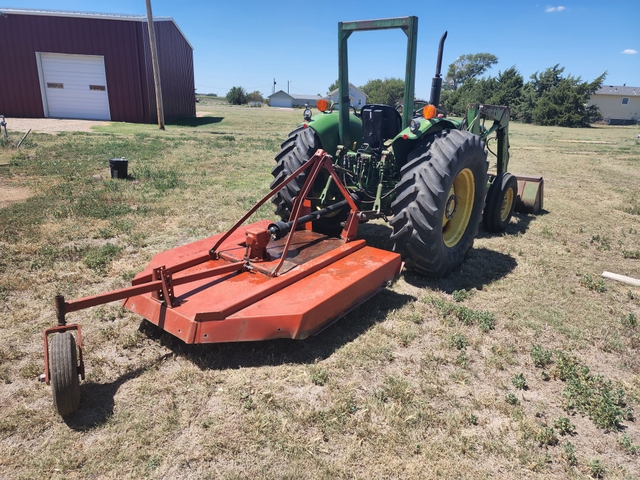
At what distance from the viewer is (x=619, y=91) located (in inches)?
2163

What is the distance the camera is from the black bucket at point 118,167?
8.42 metres

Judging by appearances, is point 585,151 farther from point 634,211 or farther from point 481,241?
point 481,241

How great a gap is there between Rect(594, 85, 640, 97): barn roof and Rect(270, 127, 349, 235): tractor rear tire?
60854 mm

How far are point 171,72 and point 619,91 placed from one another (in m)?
56.1

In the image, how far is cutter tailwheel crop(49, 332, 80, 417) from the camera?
2.40 metres

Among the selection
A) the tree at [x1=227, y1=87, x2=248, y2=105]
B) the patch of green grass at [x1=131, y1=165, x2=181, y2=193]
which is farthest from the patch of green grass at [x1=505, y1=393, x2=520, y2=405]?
the tree at [x1=227, y1=87, x2=248, y2=105]

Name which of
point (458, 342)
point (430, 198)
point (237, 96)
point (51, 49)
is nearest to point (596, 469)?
point (458, 342)

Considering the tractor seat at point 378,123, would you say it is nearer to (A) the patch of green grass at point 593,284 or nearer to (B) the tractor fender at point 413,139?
(B) the tractor fender at point 413,139

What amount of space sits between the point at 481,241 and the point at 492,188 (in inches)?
31.6

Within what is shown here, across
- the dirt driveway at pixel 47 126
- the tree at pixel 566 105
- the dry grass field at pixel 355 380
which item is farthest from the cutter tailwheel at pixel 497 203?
the tree at pixel 566 105

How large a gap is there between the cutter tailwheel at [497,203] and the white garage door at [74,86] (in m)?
21.3

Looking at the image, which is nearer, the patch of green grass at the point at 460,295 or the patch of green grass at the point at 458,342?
the patch of green grass at the point at 458,342

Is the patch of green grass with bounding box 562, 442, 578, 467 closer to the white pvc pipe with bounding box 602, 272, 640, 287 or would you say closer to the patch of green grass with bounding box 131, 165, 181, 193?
the white pvc pipe with bounding box 602, 272, 640, 287

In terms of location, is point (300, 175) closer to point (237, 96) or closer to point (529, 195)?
point (529, 195)
